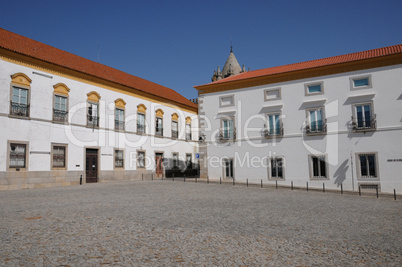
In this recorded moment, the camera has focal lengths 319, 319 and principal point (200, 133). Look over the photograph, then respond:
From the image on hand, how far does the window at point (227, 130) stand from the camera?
24938 mm

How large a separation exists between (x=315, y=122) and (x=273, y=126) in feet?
9.58

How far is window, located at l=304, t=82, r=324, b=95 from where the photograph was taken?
22047mm

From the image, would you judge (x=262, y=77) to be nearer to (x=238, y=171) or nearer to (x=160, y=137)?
(x=238, y=171)

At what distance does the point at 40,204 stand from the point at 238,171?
51.0 feet

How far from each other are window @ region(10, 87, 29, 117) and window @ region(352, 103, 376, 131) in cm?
2090

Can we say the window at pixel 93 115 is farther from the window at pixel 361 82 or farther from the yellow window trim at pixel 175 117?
the window at pixel 361 82

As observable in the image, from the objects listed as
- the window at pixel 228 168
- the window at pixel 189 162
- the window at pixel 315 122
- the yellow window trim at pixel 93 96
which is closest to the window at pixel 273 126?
the window at pixel 315 122

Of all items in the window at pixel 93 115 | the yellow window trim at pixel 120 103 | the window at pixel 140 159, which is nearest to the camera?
the window at pixel 93 115

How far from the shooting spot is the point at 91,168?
2430 cm

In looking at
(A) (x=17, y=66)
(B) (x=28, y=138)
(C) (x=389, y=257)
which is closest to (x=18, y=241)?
(C) (x=389, y=257)

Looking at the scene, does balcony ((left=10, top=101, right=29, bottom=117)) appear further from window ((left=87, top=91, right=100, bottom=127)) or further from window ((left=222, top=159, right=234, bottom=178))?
window ((left=222, top=159, right=234, bottom=178))

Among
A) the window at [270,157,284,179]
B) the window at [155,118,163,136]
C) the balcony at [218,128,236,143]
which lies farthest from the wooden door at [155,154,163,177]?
the window at [270,157,284,179]

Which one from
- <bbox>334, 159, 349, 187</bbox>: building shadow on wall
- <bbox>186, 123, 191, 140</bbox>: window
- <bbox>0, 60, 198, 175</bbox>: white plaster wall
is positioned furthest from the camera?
<bbox>186, 123, 191, 140</bbox>: window

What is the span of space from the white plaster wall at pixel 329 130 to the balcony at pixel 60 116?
35.5 ft
